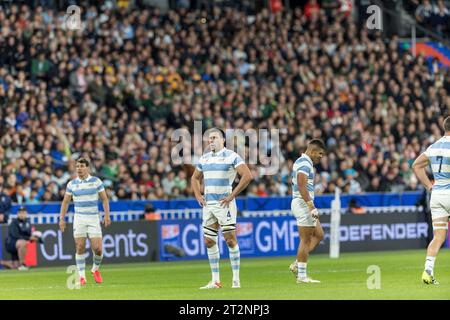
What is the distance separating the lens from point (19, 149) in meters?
32.5

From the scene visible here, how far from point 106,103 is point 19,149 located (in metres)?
4.62

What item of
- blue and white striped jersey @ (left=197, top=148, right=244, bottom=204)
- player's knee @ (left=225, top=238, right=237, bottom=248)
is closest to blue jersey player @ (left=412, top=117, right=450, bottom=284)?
blue and white striped jersey @ (left=197, top=148, right=244, bottom=204)

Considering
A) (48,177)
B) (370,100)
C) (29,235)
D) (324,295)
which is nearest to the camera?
(324,295)

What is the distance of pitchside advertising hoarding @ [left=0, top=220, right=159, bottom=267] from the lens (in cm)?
2988

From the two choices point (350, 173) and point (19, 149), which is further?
point (350, 173)

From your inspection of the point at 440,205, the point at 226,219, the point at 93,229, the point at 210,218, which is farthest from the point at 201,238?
the point at 440,205

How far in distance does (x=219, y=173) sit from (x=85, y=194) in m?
3.68

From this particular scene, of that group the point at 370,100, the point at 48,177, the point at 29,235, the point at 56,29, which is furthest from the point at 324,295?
the point at 370,100

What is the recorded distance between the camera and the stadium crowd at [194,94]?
3369cm

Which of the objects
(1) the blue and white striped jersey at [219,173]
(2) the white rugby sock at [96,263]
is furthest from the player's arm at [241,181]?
(2) the white rugby sock at [96,263]

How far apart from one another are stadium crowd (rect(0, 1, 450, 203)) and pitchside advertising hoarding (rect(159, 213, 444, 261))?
1.86 meters

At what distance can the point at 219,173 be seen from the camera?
19.5 meters

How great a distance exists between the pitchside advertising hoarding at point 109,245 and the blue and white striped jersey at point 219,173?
1106 centimetres
